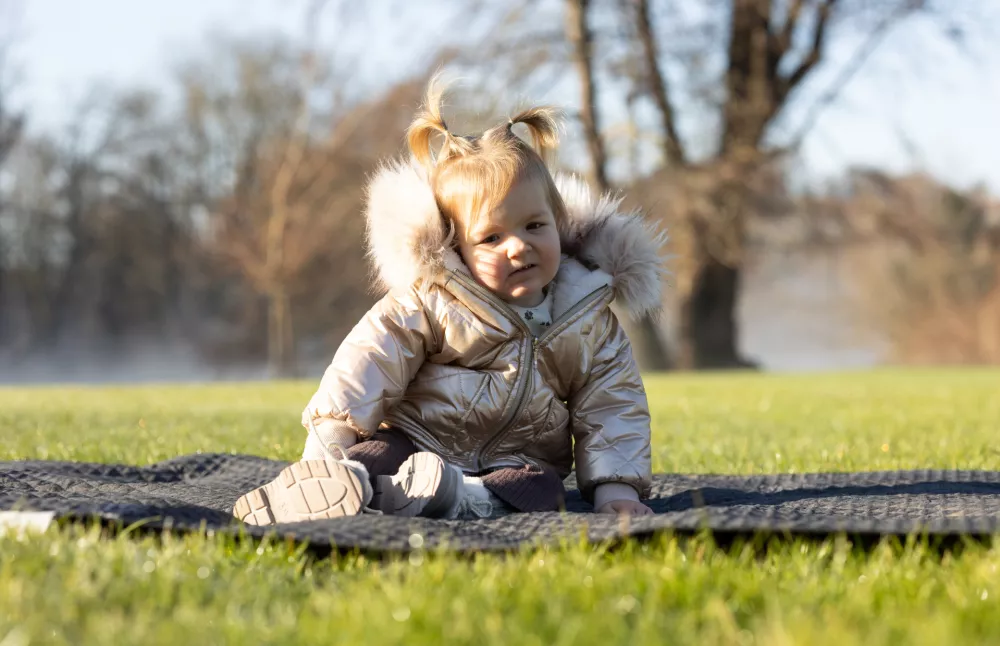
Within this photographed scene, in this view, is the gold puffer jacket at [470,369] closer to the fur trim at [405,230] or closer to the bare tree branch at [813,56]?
the fur trim at [405,230]

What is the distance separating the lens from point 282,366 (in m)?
19.1

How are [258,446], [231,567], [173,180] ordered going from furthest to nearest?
[173,180] < [258,446] < [231,567]

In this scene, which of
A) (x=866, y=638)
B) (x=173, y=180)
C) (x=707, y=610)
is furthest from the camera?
(x=173, y=180)

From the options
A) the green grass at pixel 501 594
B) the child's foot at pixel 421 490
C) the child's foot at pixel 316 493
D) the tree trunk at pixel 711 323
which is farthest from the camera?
the tree trunk at pixel 711 323

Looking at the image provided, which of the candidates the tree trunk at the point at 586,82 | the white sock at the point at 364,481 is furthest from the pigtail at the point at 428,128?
the tree trunk at the point at 586,82

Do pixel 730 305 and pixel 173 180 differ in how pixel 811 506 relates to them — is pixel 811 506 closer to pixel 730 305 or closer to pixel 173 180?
pixel 730 305

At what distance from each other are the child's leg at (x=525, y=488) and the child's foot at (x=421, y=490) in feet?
0.56

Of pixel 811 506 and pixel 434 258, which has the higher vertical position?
pixel 434 258

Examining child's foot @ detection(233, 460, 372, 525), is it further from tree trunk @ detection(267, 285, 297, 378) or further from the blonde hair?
tree trunk @ detection(267, 285, 297, 378)

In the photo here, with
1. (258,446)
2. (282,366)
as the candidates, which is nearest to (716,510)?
(258,446)

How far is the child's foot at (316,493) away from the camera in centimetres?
226

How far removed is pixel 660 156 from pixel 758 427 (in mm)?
10729

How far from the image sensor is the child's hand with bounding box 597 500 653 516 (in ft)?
8.50

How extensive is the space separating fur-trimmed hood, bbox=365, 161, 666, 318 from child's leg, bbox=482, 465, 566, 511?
508mm
